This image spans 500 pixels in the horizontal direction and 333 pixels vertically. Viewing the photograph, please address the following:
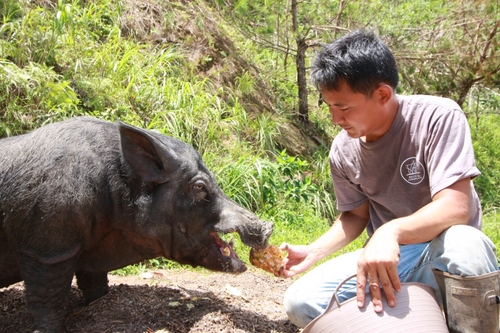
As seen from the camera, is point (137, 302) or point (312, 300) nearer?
point (312, 300)

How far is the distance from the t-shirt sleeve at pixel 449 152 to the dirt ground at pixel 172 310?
5.35 feet

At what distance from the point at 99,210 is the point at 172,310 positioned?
94 centimetres

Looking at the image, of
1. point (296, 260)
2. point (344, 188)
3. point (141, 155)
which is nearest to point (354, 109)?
point (344, 188)

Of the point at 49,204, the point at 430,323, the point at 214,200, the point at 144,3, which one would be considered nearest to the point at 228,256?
the point at 214,200

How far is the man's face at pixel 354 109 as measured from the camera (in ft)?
11.6

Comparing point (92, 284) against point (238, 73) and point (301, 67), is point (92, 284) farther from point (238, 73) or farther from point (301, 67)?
point (301, 67)

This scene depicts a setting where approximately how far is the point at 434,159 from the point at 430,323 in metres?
0.98

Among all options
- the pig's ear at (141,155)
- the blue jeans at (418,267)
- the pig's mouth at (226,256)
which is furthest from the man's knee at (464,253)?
the pig's ear at (141,155)

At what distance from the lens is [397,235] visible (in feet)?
9.59

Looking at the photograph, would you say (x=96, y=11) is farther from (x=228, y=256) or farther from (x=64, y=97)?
(x=228, y=256)

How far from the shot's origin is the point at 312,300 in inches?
140

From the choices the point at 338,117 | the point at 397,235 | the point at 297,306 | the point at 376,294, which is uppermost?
the point at 338,117

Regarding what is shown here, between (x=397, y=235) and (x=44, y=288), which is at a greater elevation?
(x=397, y=235)

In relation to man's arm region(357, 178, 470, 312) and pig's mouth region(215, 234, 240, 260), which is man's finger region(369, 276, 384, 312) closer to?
man's arm region(357, 178, 470, 312)
